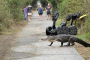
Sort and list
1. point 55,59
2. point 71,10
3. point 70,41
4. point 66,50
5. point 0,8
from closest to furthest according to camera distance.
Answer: point 55,59
point 66,50
point 70,41
point 0,8
point 71,10

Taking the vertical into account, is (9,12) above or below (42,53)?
above

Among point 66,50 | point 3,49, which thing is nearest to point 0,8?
point 3,49

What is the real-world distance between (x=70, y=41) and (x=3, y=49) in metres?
2.79

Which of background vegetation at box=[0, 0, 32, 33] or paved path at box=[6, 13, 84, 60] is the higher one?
background vegetation at box=[0, 0, 32, 33]

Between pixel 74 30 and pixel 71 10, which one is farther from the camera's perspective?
pixel 71 10

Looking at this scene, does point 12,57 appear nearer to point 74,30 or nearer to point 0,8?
point 74,30

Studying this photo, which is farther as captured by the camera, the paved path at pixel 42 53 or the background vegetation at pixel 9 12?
the background vegetation at pixel 9 12

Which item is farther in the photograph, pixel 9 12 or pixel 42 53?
pixel 9 12

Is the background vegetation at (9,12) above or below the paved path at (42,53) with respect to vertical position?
above

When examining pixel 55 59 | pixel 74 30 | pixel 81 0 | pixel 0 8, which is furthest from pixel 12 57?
pixel 81 0

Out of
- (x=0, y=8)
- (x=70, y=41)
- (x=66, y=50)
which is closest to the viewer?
(x=66, y=50)

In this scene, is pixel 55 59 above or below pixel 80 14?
below

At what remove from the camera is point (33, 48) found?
408 inches

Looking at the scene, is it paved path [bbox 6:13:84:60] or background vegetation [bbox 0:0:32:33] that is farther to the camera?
background vegetation [bbox 0:0:32:33]
